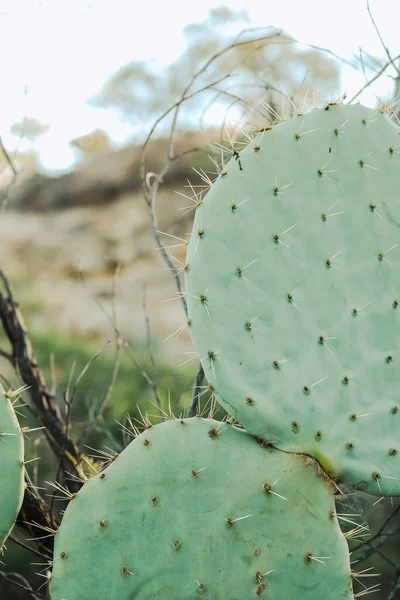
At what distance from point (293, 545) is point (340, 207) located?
539mm

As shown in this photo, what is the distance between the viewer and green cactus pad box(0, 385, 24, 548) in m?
0.97

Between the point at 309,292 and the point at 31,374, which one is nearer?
the point at 309,292

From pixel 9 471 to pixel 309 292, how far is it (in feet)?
1.71

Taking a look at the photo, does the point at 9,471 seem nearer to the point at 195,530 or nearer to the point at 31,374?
the point at 195,530

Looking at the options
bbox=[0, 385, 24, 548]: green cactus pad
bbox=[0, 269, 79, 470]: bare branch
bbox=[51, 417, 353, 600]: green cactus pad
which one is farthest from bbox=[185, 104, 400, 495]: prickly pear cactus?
bbox=[0, 269, 79, 470]: bare branch

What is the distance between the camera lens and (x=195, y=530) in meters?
0.97

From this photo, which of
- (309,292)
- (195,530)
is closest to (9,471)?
(195,530)

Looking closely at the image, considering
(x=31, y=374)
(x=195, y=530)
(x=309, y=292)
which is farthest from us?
(x=31, y=374)

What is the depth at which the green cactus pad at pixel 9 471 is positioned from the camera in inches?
38.1

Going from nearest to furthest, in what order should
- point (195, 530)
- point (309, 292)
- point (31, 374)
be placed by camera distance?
point (195, 530) → point (309, 292) → point (31, 374)

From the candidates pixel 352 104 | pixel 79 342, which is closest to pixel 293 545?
pixel 352 104

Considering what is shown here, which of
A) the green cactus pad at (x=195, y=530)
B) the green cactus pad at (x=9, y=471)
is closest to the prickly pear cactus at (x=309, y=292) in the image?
the green cactus pad at (x=195, y=530)

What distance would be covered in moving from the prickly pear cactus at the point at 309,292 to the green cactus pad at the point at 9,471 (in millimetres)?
289

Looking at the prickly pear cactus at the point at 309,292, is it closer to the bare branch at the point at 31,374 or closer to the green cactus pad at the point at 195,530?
the green cactus pad at the point at 195,530
